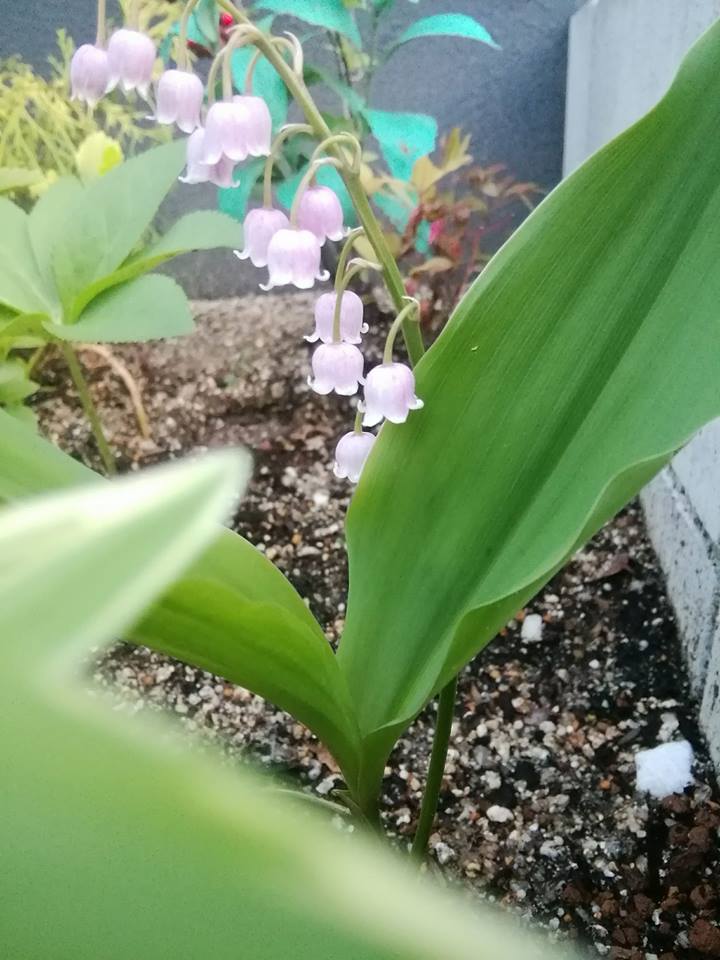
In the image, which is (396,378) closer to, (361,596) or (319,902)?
(361,596)

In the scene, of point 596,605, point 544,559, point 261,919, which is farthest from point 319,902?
point 596,605

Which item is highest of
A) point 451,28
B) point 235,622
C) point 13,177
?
point 451,28

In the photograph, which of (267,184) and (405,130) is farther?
(405,130)

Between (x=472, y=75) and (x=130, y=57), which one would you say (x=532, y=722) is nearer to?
(x=130, y=57)

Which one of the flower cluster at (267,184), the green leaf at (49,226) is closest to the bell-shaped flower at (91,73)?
the flower cluster at (267,184)

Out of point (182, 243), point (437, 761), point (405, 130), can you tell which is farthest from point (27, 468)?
point (405, 130)
